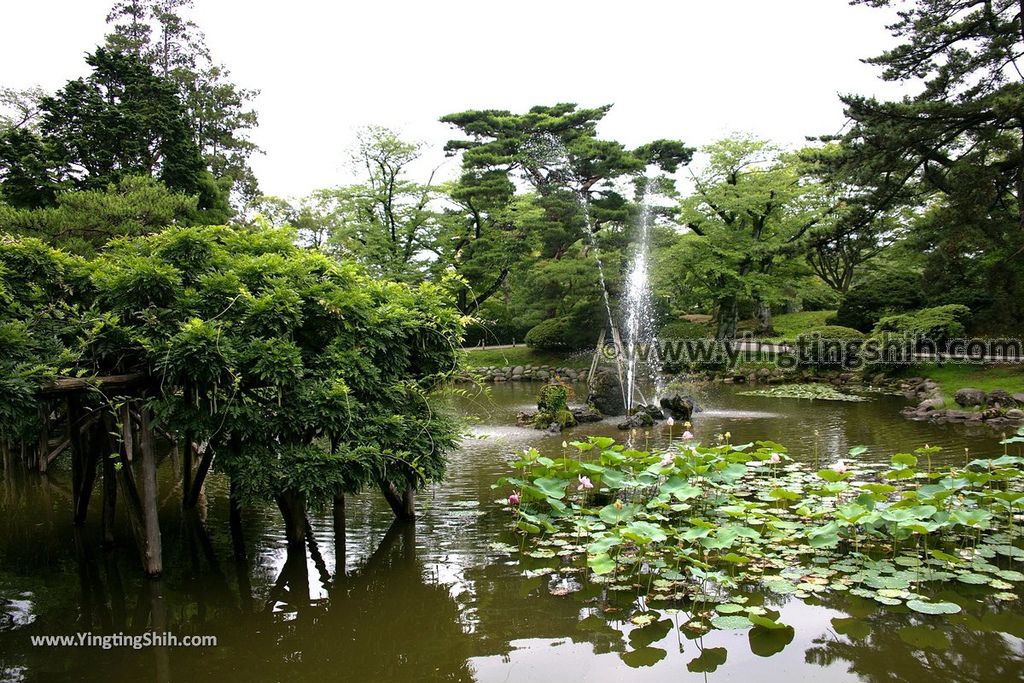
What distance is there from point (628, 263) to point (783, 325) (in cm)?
770

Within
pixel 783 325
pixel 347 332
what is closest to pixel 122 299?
pixel 347 332

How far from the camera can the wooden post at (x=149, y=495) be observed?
514cm

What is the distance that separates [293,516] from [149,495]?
1.11 metres

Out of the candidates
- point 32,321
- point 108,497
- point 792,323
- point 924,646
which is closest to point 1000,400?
point 924,646

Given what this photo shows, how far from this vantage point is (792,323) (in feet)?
85.8

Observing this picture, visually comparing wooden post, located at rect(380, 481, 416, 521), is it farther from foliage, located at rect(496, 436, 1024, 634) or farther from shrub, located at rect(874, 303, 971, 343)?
shrub, located at rect(874, 303, 971, 343)

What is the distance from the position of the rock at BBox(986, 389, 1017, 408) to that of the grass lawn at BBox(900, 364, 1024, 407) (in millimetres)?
630

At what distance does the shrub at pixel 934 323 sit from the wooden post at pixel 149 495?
1620cm

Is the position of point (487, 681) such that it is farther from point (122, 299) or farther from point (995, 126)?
point (995, 126)

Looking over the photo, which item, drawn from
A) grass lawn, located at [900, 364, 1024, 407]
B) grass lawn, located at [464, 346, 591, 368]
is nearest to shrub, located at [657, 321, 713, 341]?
grass lawn, located at [464, 346, 591, 368]

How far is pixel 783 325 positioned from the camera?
26.1 metres

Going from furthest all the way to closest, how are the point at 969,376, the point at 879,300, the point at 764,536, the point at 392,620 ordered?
1. the point at 879,300
2. the point at 969,376
3. the point at 764,536
4. the point at 392,620

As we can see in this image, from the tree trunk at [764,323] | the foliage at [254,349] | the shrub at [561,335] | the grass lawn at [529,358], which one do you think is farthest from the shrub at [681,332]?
the foliage at [254,349]

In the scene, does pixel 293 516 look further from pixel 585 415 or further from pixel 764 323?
pixel 764 323
